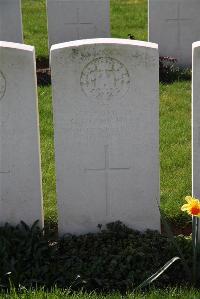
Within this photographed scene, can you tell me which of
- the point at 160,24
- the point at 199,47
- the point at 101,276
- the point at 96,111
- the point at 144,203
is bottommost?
the point at 101,276

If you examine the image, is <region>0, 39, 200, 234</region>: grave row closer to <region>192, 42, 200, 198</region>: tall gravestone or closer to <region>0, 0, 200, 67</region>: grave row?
<region>192, 42, 200, 198</region>: tall gravestone

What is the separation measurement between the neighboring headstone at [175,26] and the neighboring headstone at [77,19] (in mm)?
641

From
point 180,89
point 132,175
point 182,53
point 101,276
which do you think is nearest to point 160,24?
point 182,53

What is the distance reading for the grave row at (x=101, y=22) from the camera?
31.4ft

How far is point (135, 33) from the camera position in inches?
442

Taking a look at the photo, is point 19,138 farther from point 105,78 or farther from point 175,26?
point 175,26

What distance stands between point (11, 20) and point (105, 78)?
5000mm

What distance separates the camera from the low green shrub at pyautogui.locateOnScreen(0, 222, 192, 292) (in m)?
4.56

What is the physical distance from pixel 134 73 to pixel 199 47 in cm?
45

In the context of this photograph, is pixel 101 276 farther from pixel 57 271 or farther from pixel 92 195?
pixel 92 195

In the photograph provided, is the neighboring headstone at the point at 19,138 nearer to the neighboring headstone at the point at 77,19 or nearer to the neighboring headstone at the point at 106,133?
the neighboring headstone at the point at 106,133

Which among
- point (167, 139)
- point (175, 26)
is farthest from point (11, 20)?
point (167, 139)

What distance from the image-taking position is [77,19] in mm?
9844

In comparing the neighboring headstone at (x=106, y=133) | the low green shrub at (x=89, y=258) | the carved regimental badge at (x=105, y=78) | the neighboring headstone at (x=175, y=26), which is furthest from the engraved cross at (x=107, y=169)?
the neighboring headstone at (x=175, y=26)
